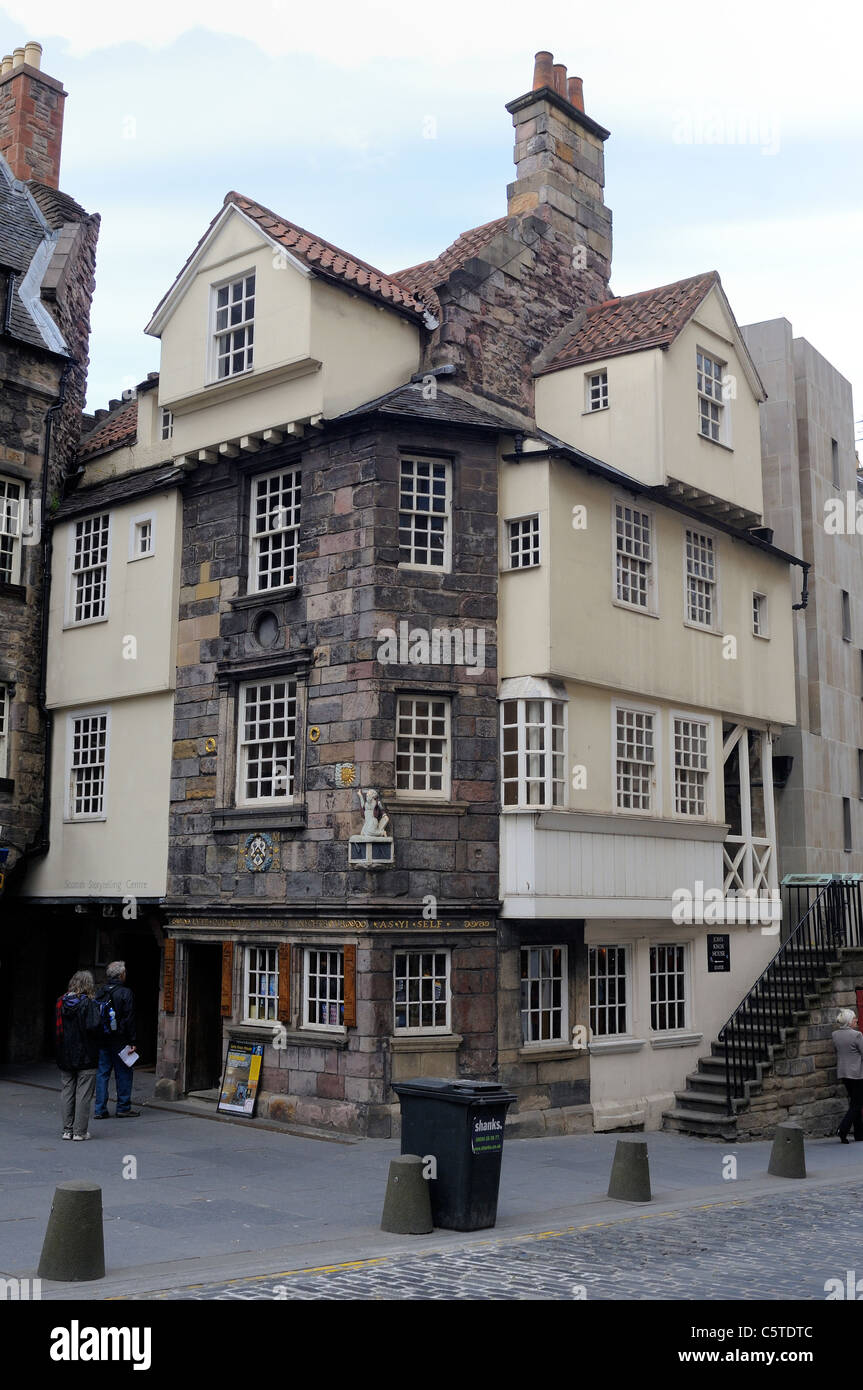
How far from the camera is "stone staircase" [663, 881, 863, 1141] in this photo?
1877 cm

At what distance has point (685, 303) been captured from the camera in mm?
20453

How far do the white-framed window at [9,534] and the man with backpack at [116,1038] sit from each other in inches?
285

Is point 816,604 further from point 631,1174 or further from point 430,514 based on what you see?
point 631,1174

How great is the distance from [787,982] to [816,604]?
360 inches

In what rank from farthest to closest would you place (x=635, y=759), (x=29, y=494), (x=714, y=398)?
(x=29, y=494)
(x=714, y=398)
(x=635, y=759)

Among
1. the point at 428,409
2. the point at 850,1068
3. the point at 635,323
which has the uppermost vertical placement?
the point at 635,323

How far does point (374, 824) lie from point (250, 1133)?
409 centimetres

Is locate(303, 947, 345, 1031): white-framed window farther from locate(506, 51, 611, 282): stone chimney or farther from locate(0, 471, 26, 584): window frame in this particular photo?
locate(506, 51, 611, 282): stone chimney

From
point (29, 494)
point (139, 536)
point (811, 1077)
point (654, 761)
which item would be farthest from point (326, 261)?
point (811, 1077)

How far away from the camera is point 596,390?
805 inches

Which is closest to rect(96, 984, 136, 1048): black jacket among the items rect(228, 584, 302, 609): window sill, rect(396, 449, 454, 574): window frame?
rect(228, 584, 302, 609): window sill

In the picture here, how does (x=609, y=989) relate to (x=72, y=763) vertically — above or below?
below

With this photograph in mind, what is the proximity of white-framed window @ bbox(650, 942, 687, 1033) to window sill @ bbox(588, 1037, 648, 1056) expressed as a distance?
646mm
